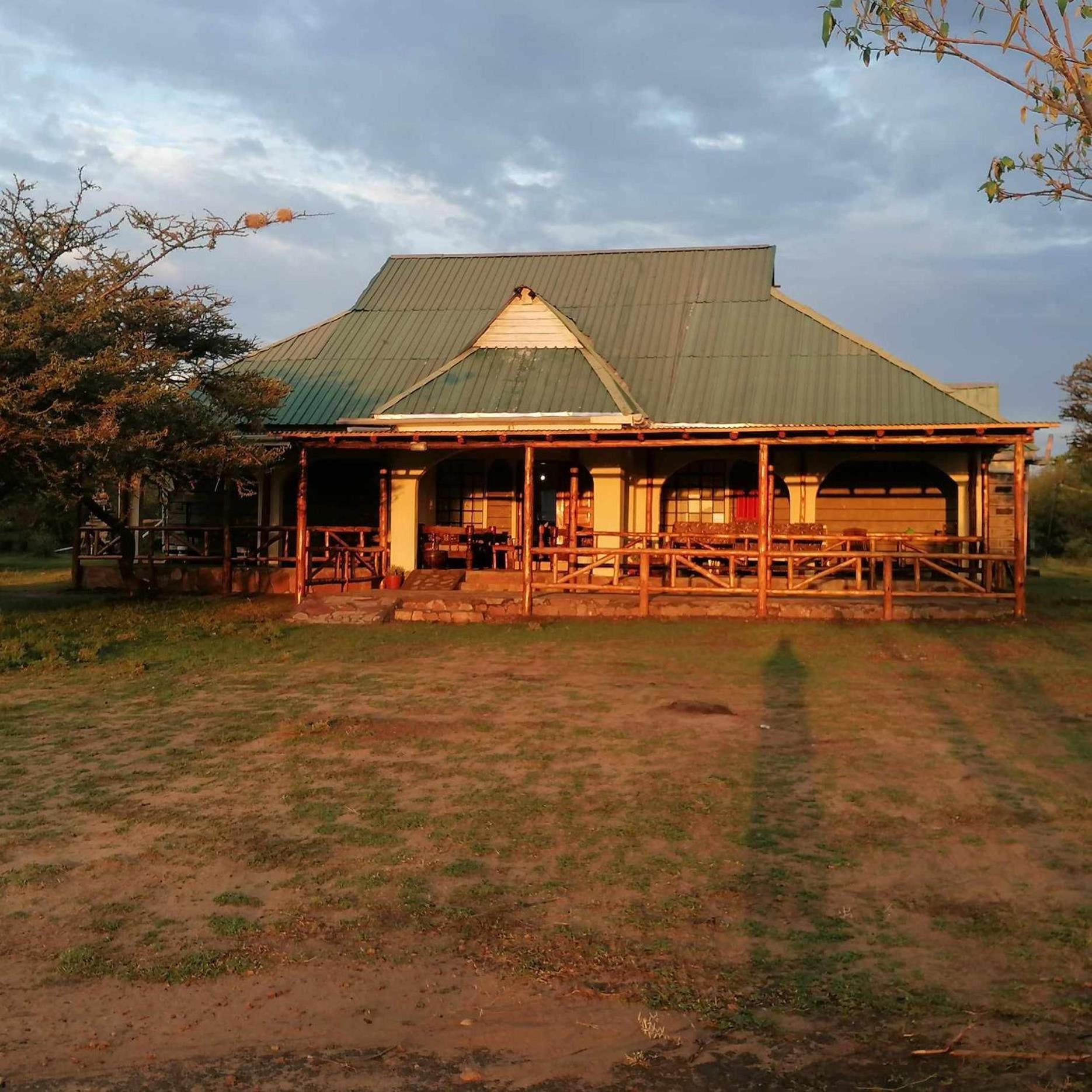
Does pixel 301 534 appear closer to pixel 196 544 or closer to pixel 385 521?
pixel 385 521

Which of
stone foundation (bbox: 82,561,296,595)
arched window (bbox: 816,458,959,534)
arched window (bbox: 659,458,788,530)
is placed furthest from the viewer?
arched window (bbox: 659,458,788,530)

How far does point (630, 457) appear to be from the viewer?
65.1ft

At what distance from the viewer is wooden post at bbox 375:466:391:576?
1958cm

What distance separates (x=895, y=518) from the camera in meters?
20.5

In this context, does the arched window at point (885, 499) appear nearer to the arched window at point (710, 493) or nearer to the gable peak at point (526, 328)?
the arched window at point (710, 493)

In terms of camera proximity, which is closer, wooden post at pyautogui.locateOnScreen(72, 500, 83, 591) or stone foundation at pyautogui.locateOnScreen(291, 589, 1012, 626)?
stone foundation at pyautogui.locateOnScreen(291, 589, 1012, 626)

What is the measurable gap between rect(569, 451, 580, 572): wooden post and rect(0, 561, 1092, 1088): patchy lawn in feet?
24.4

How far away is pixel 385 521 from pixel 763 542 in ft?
22.1

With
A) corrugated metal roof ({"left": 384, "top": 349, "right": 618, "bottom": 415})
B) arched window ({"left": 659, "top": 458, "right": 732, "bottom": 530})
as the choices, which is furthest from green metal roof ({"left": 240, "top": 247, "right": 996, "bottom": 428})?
arched window ({"left": 659, "top": 458, "right": 732, "bottom": 530})

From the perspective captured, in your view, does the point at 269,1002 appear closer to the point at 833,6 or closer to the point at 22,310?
the point at 833,6

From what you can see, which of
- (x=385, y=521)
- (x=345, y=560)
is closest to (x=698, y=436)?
(x=385, y=521)

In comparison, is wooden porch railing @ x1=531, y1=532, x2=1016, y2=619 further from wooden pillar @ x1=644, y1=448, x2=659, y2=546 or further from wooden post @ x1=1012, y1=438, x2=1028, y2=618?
wooden pillar @ x1=644, y1=448, x2=659, y2=546

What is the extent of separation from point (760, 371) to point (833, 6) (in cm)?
1602

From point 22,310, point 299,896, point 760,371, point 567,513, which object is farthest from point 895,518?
point 299,896
